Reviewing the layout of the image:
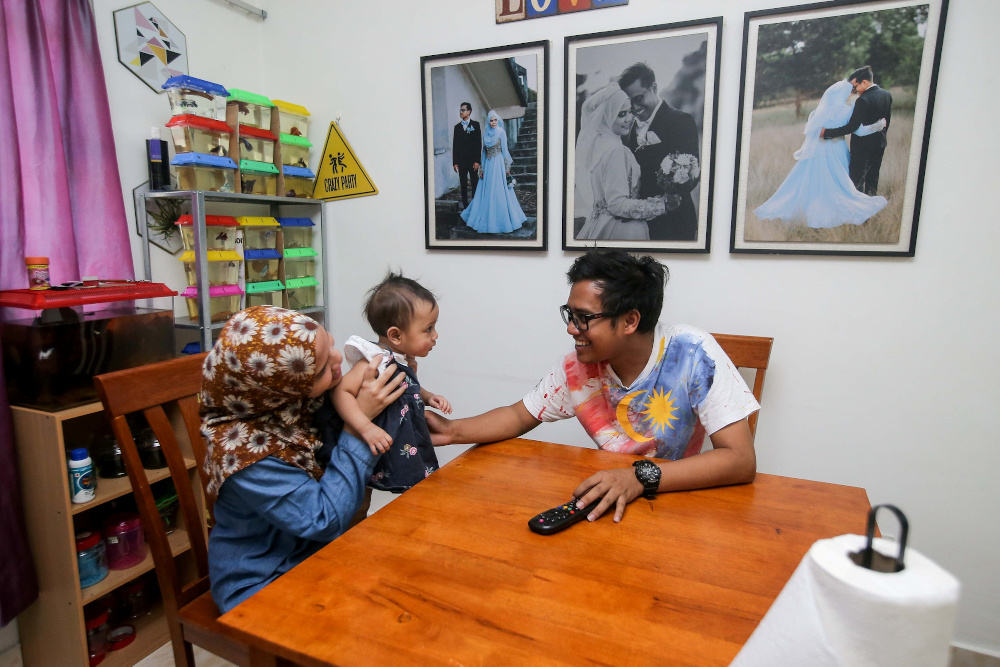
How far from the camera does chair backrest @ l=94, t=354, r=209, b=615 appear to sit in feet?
3.90

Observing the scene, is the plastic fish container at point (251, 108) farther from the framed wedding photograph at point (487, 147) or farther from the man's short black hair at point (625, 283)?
the man's short black hair at point (625, 283)

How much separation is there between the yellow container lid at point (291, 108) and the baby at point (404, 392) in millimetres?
1535

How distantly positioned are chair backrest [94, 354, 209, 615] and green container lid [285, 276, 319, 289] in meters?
1.26

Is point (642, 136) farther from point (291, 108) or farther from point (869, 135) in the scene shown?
point (291, 108)

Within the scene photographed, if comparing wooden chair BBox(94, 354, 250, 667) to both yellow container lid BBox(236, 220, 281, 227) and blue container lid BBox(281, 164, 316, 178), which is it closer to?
yellow container lid BBox(236, 220, 281, 227)

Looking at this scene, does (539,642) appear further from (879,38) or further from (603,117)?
(879,38)

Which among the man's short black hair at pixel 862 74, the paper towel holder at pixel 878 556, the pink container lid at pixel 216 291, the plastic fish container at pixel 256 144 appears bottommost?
the paper towel holder at pixel 878 556

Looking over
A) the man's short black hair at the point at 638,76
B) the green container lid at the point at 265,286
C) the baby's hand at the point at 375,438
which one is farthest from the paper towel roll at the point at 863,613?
the green container lid at the point at 265,286

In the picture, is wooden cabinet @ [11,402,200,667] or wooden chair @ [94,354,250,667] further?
wooden cabinet @ [11,402,200,667]

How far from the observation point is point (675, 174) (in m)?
2.06

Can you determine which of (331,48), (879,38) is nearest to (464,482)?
(879,38)

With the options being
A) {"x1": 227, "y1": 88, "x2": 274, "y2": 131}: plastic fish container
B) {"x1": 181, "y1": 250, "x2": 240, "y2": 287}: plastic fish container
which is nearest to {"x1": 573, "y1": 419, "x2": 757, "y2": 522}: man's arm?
{"x1": 181, "y1": 250, "x2": 240, "y2": 287}: plastic fish container

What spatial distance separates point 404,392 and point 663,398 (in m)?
0.69

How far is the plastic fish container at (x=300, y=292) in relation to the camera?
2640 millimetres
